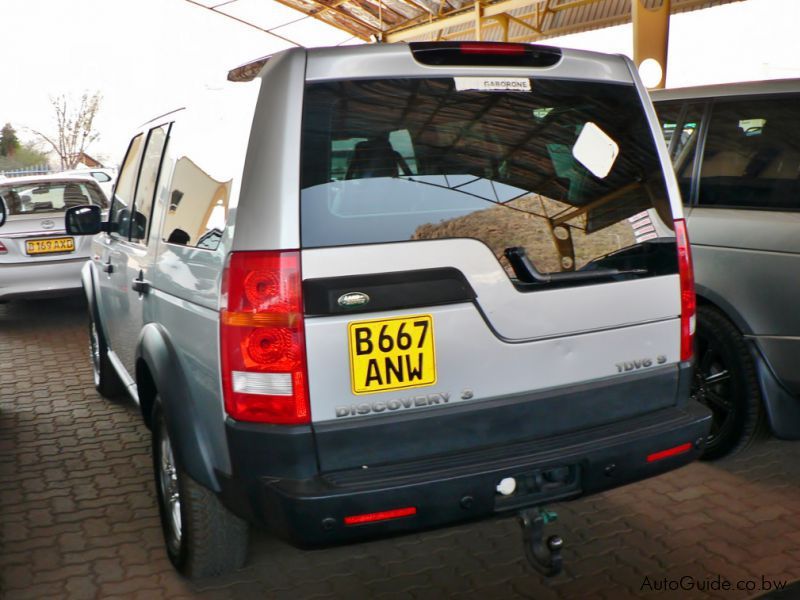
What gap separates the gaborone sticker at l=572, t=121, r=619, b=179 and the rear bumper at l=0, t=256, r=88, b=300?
6515mm

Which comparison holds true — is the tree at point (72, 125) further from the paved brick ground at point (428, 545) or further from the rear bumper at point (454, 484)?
the rear bumper at point (454, 484)

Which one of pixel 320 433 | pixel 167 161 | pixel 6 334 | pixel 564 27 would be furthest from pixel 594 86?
pixel 564 27

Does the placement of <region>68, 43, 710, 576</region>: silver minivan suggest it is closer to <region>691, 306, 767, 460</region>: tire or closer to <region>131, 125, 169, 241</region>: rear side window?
<region>131, 125, 169, 241</region>: rear side window

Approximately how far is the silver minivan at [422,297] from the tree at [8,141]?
3362 cm

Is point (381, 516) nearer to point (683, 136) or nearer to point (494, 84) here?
point (494, 84)

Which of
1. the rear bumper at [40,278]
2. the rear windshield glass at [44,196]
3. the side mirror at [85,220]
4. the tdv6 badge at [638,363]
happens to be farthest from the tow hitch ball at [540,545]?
the rear windshield glass at [44,196]

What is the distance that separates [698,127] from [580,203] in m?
1.93

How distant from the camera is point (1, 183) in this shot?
26.9ft

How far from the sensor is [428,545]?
3.39 m

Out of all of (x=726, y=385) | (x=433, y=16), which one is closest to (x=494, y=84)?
(x=726, y=385)

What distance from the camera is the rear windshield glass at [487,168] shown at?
2.29 metres

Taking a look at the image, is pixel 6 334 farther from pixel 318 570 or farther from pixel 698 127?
pixel 698 127

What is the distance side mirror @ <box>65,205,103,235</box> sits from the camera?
4328 millimetres

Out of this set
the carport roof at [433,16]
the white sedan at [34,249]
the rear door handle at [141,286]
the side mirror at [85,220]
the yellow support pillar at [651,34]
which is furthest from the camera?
the carport roof at [433,16]
